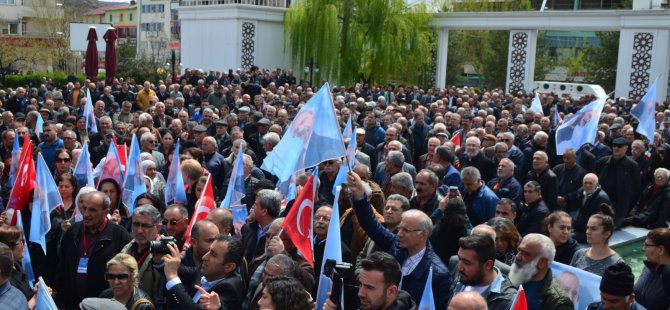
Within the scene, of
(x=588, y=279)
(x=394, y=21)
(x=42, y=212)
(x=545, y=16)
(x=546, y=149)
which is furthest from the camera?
(x=394, y=21)

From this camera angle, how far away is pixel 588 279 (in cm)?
532

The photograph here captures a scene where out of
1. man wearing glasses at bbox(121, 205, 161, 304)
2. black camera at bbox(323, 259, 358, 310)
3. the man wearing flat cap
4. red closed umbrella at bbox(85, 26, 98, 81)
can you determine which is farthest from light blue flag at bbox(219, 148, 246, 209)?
red closed umbrella at bbox(85, 26, 98, 81)

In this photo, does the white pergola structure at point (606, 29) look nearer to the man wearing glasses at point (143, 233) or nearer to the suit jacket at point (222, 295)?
the man wearing glasses at point (143, 233)

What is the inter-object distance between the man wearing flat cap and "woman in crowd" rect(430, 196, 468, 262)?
1693 millimetres

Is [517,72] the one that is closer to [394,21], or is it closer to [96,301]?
[394,21]

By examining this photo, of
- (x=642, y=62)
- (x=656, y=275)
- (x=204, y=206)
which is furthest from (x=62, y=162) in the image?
(x=642, y=62)

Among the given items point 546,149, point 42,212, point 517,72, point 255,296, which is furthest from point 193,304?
point 517,72

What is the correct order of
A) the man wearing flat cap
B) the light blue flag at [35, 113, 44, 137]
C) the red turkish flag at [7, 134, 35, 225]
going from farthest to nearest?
the light blue flag at [35, 113, 44, 137], the red turkish flag at [7, 134, 35, 225], the man wearing flat cap

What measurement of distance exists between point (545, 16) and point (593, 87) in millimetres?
5940

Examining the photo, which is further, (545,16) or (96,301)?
(545,16)

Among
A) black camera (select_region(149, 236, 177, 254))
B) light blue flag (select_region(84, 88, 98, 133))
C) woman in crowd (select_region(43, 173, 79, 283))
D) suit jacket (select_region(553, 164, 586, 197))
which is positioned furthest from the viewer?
light blue flag (select_region(84, 88, 98, 133))

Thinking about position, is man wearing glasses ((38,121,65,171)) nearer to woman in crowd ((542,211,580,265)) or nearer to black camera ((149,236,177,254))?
black camera ((149,236,177,254))

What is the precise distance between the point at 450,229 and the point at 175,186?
11.0ft

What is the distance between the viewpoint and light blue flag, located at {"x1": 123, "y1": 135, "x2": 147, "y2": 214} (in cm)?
794
